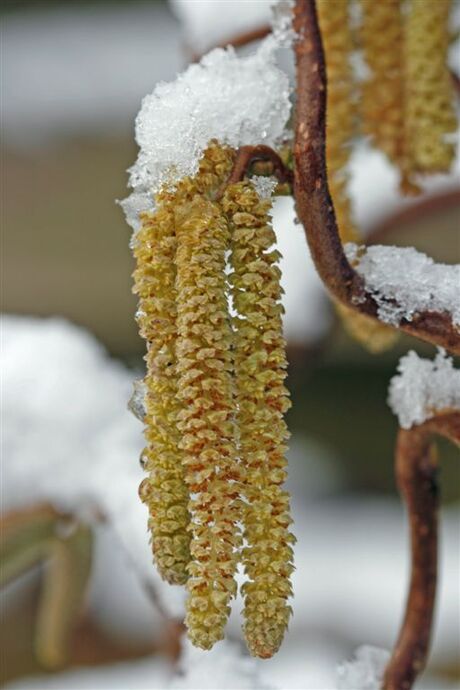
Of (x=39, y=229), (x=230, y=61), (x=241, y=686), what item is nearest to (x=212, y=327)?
(x=230, y=61)

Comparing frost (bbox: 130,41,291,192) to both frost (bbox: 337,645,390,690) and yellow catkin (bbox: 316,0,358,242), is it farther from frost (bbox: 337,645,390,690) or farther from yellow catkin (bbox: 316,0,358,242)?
frost (bbox: 337,645,390,690)

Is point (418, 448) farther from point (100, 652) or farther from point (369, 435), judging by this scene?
point (369, 435)

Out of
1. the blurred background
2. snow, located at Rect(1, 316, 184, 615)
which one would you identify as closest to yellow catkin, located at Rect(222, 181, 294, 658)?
snow, located at Rect(1, 316, 184, 615)

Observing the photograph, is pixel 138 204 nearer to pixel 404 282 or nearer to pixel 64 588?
pixel 404 282

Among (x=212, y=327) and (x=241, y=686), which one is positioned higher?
(x=212, y=327)

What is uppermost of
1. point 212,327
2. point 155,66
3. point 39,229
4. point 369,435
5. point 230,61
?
point 155,66

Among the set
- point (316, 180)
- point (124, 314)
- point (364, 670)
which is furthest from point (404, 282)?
point (124, 314)
